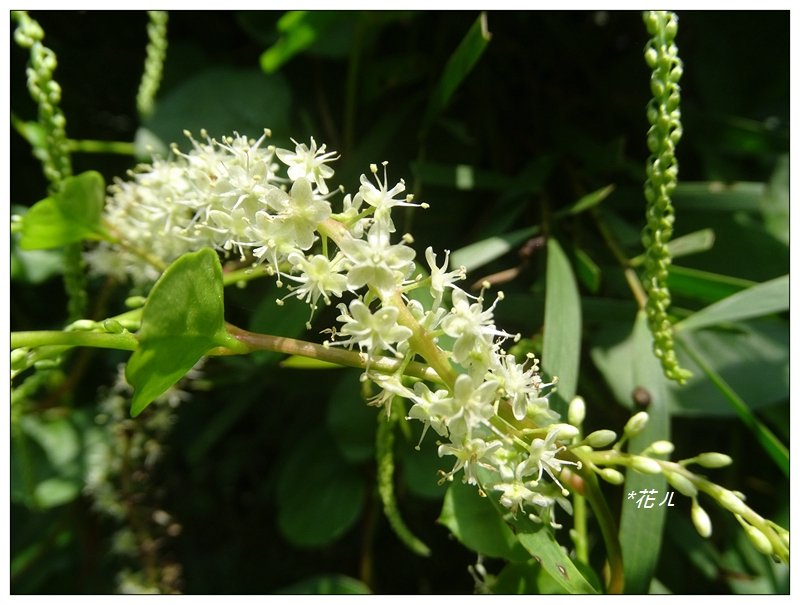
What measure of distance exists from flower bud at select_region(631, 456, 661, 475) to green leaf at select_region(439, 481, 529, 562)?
148 millimetres

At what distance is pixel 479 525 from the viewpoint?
712mm

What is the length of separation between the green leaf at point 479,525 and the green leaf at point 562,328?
0.15 m

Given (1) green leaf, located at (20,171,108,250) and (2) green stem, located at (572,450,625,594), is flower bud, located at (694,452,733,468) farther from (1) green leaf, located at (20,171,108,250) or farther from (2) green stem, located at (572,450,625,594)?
(1) green leaf, located at (20,171,108,250)

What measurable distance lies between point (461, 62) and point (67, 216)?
499mm

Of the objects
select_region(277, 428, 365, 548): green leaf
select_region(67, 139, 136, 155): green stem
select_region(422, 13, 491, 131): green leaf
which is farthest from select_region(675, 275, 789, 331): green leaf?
select_region(67, 139, 136, 155): green stem

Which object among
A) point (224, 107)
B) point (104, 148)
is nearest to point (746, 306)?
point (224, 107)

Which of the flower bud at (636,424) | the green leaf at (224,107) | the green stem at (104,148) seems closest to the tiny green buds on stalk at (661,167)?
the flower bud at (636,424)

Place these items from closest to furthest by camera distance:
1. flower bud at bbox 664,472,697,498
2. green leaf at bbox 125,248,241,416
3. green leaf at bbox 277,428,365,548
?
green leaf at bbox 125,248,241,416 < flower bud at bbox 664,472,697,498 < green leaf at bbox 277,428,365,548

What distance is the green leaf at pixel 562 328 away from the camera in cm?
77

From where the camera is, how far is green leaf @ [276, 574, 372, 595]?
40.9 inches

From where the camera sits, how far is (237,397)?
3.91 feet

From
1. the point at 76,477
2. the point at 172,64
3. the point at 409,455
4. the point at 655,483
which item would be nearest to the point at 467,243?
the point at 409,455

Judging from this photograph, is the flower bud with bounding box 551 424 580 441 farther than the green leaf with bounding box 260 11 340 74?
No

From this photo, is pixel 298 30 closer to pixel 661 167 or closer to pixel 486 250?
pixel 486 250
